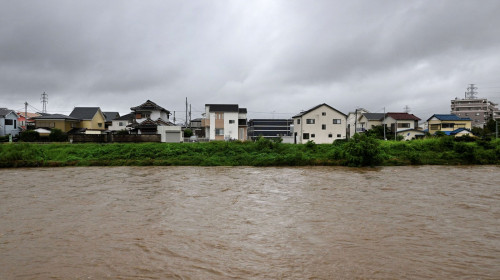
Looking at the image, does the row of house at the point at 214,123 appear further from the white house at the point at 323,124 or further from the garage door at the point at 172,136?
the garage door at the point at 172,136

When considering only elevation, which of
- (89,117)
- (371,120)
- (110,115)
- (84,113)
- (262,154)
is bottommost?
(262,154)

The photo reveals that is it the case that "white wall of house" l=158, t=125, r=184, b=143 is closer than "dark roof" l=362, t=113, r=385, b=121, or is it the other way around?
"white wall of house" l=158, t=125, r=184, b=143

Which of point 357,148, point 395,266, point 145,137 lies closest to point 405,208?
point 395,266

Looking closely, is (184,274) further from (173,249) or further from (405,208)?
(405,208)

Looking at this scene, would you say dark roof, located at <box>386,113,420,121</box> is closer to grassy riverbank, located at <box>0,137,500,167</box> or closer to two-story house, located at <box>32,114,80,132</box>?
grassy riverbank, located at <box>0,137,500,167</box>

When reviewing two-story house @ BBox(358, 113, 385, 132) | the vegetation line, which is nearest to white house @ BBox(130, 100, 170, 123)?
the vegetation line

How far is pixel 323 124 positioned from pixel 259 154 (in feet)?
62.7

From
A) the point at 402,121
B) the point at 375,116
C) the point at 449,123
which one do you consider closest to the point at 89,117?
the point at 375,116

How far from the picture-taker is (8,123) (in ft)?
120

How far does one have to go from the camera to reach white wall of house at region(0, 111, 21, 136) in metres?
35.5

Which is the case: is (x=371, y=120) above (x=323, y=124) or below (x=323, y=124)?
above

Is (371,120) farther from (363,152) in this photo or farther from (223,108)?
(363,152)

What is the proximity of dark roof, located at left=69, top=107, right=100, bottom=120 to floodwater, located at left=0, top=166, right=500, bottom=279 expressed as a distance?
32.7m

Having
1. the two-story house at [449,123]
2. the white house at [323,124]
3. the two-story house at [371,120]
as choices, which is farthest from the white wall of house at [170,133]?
the two-story house at [449,123]
